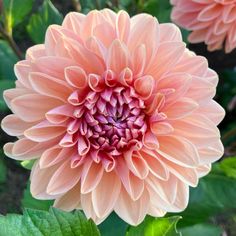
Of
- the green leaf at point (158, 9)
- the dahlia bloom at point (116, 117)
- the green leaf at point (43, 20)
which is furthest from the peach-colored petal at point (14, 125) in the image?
the green leaf at point (158, 9)

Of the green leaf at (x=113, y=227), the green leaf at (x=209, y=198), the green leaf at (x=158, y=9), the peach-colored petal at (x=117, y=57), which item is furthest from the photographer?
the green leaf at (x=158, y=9)

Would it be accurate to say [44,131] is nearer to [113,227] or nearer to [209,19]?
[113,227]

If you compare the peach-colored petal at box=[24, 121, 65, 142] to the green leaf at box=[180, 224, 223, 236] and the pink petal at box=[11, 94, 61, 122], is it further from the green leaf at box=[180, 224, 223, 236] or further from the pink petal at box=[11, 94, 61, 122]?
the green leaf at box=[180, 224, 223, 236]

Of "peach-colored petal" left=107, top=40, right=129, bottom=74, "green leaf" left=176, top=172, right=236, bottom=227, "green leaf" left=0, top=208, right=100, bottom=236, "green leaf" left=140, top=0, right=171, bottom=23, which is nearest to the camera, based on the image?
"green leaf" left=0, top=208, right=100, bottom=236

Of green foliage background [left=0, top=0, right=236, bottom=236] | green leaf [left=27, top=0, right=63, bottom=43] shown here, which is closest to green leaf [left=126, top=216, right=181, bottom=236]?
green foliage background [left=0, top=0, right=236, bottom=236]

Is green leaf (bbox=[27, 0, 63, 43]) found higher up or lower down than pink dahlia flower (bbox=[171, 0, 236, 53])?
lower down

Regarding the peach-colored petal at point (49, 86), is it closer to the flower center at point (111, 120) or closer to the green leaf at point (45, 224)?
the flower center at point (111, 120)

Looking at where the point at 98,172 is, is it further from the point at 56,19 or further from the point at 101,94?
the point at 56,19
